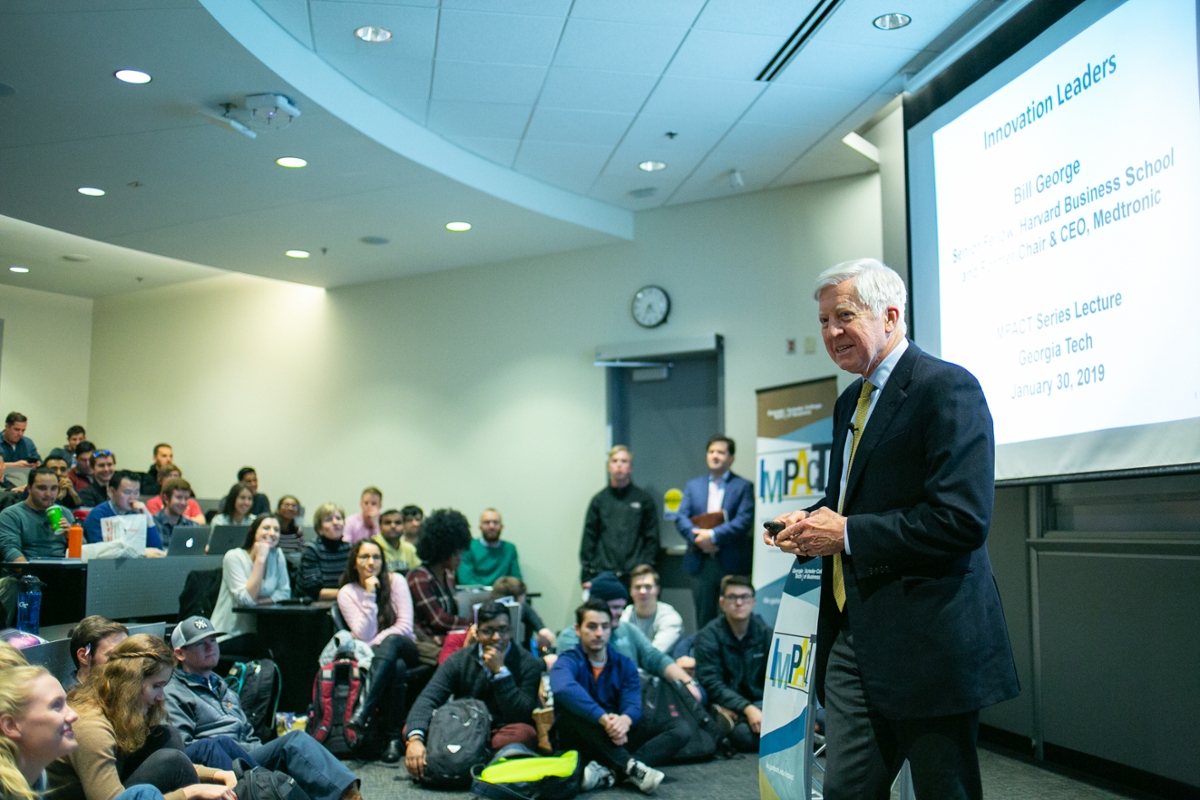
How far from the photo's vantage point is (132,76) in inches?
180

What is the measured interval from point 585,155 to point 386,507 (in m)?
3.94

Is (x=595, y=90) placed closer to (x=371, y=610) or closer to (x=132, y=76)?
(x=132, y=76)

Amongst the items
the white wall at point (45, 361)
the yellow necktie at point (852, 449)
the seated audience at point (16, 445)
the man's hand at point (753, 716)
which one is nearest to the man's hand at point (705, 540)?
the man's hand at point (753, 716)

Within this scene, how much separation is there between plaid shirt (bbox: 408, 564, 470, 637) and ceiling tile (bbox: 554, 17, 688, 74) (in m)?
2.93

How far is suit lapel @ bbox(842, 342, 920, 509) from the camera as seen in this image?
6.01 ft

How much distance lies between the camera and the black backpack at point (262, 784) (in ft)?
10.5

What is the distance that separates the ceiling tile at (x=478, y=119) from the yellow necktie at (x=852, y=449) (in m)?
4.09

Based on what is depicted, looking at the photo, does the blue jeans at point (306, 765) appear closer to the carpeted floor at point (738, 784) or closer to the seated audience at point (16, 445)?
the carpeted floor at point (738, 784)

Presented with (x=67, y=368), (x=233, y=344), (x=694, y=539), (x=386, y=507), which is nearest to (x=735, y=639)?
(x=694, y=539)

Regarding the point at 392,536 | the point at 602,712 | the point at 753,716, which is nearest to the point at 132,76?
the point at 392,536

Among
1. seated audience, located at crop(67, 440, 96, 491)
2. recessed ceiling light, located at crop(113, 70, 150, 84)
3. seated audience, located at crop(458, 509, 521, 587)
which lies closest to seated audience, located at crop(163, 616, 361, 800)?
recessed ceiling light, located at crop(113, 70, 150, 84)

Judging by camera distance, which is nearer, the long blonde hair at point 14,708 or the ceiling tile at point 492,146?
the long blonde hair at point 14,708

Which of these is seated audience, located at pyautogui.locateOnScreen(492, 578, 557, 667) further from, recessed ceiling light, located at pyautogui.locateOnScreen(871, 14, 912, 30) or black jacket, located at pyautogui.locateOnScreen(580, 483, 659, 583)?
Answer: recessed ceiling light, located at pyautogui.locateOnScreen(871, 14, 912, 30)

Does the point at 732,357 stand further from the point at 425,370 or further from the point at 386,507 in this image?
the point at 386,507
